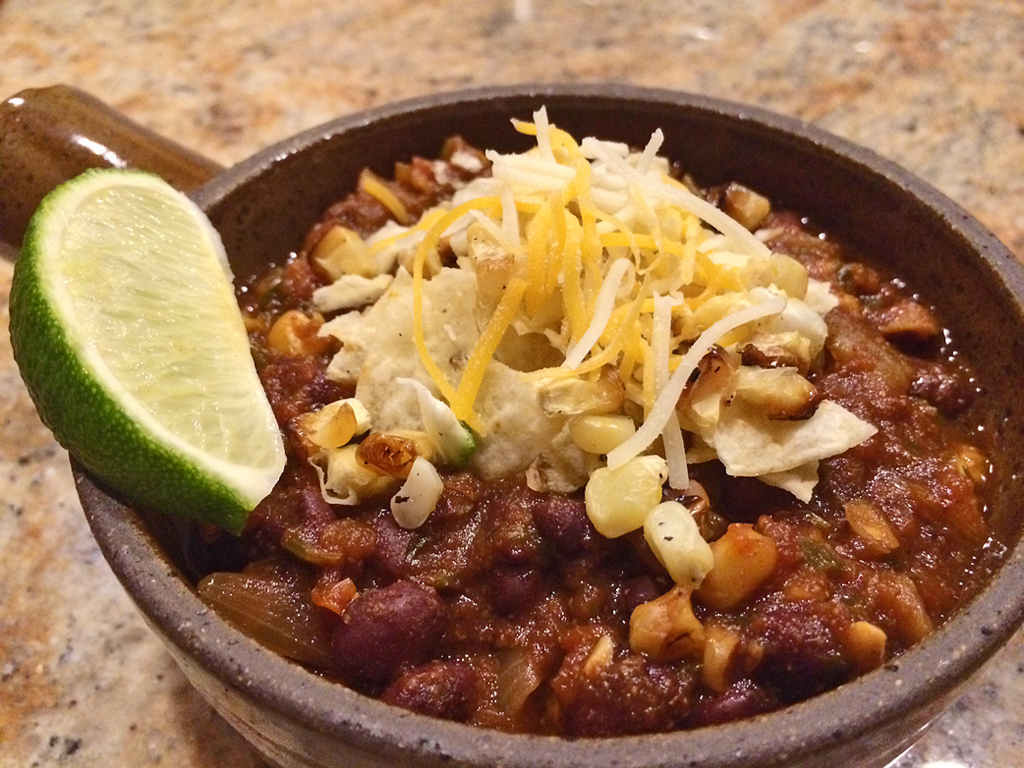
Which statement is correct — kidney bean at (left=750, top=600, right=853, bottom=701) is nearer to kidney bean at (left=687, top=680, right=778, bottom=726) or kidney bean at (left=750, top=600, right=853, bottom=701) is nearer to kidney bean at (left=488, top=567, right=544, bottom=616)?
kidney bean at (left=687, top=680, right=778, bottom=726)

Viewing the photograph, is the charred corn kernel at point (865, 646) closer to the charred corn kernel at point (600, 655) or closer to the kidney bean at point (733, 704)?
the kidney bean at point (733, 704)

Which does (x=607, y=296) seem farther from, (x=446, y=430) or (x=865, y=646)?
(x=865, y=646)

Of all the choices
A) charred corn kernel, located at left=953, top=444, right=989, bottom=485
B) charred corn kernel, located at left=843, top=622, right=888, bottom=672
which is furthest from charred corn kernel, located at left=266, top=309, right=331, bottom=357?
charred corn kernel, located at left=953, top=444, right=989, bottom=485

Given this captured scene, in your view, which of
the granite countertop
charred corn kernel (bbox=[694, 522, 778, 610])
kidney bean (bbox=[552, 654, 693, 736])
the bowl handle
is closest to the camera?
kidney bean (bbox=[552, 654, 693, 736])

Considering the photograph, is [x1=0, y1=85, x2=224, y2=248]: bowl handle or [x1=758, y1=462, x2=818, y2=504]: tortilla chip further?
[x1=0, y1=85, x2=224, y2=248]: bowl handle

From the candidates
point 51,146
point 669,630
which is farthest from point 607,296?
point 51,146

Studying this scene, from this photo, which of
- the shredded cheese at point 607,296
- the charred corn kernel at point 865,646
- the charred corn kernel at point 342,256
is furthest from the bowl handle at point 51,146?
the charred corn kernel at point 865,646

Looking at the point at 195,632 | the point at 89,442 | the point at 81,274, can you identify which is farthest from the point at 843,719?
the point at 81,274
